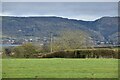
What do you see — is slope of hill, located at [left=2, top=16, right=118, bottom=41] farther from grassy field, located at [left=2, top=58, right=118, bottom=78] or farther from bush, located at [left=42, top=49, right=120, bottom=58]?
grassy field, located at [left=2, top=58, right=118, bottom=78]

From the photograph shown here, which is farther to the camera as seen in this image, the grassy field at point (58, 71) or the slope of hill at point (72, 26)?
the slope of hill at point (72, 26)

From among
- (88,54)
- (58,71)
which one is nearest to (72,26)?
(88,54)

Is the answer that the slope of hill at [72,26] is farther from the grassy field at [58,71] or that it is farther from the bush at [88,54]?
the grassy field at [58,71]

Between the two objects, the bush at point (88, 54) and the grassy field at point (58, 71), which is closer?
the grassy field at point (58, 71)

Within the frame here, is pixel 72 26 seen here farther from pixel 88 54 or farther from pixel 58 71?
pixel 58 71

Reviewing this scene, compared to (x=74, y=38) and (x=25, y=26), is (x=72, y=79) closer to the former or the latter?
(x=74, y=38)

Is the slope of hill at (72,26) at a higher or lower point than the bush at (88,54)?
higher

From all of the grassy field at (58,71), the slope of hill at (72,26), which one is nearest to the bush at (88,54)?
the grassy field at (58,71)

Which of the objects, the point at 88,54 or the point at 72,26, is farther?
the point at 72,26

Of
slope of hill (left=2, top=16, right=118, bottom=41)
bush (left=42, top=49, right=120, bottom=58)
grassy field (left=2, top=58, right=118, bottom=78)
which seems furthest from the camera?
slope of hill (left=2, top=16, right=118, bottom=41)

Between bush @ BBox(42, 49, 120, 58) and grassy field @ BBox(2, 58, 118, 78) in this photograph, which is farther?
bush @ BBox(42, 49, 120, 58)

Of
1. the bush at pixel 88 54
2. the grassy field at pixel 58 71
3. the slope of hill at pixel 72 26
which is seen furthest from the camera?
the slope of hill at pixel 72 26

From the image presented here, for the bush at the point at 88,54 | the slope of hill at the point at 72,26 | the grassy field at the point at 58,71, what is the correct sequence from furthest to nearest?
the slope of hill at the point at 72,26, the bush at the point at 88,54, the grassy field at the point at 58,71

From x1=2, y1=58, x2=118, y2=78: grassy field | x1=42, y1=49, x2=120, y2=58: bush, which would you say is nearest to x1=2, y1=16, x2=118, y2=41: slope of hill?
x1=42, y1=49, x2=120, y2=58: bush
